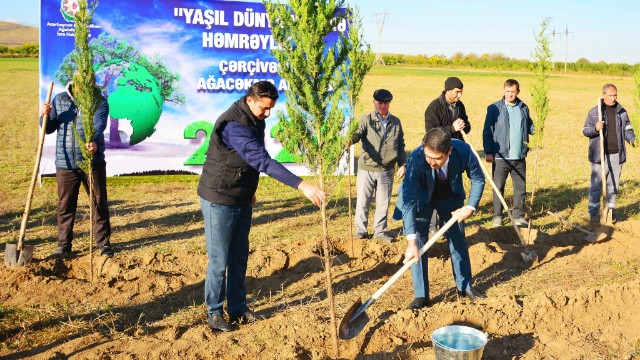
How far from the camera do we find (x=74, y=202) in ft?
26.7

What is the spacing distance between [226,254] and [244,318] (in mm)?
753

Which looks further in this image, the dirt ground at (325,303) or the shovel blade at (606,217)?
the shovel blade at (606,217)

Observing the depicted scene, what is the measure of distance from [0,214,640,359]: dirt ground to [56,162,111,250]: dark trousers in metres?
0.34

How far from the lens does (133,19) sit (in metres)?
12.7

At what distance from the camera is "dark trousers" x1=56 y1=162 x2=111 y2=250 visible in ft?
26.1

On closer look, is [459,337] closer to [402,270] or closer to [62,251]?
[402,270]

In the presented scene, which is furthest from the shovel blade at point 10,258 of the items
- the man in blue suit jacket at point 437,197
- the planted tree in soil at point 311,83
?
the man in blue suit jacket at point 437,197

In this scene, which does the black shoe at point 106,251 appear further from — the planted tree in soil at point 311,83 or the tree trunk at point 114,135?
the tree trunk at point 114,135

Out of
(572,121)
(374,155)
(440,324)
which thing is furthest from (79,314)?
(572,121)

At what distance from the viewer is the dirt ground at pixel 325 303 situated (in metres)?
5.41

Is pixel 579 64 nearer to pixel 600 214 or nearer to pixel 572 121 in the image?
pixel 572 121

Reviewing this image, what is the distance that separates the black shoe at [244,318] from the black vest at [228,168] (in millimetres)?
1132

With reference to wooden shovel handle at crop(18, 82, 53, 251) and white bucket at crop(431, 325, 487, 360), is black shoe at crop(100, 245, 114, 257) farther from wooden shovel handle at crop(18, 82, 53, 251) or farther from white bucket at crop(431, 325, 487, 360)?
white bucket at crop(431, 325, 487, 360)

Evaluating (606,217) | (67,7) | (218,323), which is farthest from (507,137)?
(67,7)
